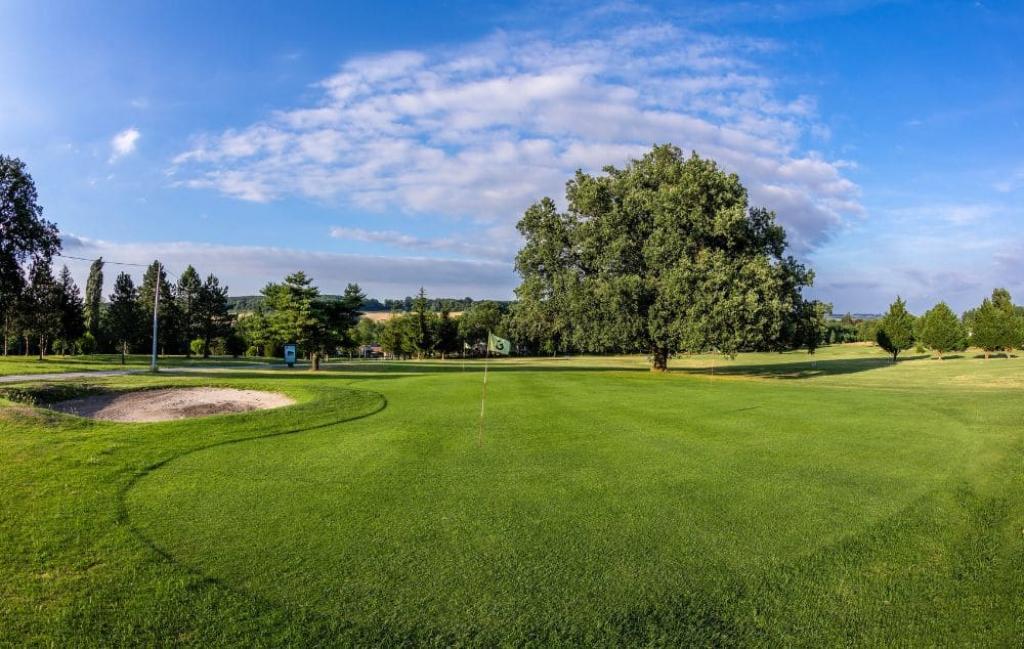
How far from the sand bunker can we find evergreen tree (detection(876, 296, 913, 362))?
3065 inches

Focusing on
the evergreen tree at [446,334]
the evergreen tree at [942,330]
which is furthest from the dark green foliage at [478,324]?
the evergreen tree at [942,330]

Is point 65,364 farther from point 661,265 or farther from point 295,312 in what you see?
point 661,265

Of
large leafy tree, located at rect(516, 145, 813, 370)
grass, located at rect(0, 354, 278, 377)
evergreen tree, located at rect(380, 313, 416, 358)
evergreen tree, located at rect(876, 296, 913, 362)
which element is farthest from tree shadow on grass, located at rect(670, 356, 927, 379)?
evergreen tree, located at rect(380, 313, 416, 358)

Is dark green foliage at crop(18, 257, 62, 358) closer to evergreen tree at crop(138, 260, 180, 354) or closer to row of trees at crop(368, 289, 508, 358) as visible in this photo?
evergreen tree at crop(138, 260, 180, 354)

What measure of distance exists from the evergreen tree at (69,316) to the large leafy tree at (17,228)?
51.3 feet

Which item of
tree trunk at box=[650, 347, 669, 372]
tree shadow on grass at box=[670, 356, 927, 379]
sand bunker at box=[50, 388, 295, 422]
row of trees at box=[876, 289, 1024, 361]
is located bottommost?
tree shadow on grass at box=[670, 356, 927, 379]

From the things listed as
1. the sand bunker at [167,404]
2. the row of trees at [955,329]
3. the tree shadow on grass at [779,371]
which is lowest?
the tree shadow on grass at [779,371]

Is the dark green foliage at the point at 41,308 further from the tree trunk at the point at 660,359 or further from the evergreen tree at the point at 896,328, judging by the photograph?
the evergreen tree at the point at 896,328

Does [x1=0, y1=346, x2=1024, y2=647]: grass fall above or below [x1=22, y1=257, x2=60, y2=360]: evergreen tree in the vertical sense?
below

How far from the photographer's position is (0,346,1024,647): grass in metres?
5.29

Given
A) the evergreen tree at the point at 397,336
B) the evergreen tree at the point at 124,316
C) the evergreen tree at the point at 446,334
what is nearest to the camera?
the evergreen tree at the point at 124,316

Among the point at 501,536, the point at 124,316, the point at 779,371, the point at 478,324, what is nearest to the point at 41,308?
the point at 124,316

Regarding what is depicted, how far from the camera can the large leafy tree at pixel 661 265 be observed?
1432 inches

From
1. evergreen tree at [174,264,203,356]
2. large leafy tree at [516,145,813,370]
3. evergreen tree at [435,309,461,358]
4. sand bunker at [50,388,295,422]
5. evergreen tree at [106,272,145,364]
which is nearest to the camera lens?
sand bunker at [50,388,295,422]
